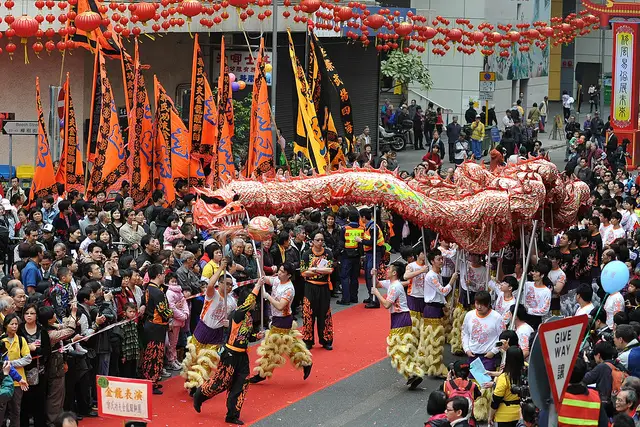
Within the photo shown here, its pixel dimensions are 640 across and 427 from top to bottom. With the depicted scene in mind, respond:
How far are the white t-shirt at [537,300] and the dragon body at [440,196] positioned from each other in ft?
2.60

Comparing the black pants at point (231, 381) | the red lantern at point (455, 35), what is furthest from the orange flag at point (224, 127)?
the black pants at point (231, 381)

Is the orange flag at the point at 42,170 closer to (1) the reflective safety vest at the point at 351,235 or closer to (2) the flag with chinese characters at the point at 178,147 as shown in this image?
(2) the flag with chinese characters at the point at 178,147

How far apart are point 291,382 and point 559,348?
745cm

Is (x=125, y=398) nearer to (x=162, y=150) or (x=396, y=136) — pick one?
(x=162, y=150)

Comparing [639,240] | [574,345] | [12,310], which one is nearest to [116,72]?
[639,240]

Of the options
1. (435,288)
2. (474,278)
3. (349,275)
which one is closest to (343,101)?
(349,275)

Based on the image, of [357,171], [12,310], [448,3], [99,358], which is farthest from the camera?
[448,3]

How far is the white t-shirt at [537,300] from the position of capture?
47.3 ft

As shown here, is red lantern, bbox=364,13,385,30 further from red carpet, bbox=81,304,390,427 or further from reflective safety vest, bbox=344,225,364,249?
red carpet, bbox=81,304,390,427

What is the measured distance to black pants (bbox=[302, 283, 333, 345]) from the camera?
52.5 ft

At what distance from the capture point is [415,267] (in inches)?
595

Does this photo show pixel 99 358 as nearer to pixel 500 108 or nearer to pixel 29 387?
pixel 29 387

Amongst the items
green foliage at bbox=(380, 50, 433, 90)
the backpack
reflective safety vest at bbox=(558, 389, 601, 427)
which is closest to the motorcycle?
green foliage at bbox=(380, 50, 433, 90)

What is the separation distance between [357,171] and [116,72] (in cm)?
1503
